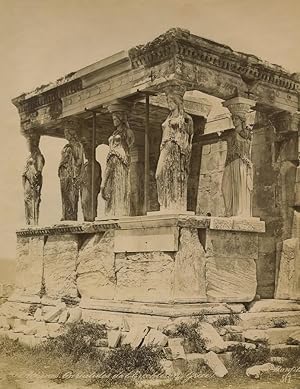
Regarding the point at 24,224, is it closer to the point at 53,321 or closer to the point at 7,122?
the point at 7,122

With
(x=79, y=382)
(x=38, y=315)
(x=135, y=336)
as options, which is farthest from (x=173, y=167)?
(x=38, y=315)

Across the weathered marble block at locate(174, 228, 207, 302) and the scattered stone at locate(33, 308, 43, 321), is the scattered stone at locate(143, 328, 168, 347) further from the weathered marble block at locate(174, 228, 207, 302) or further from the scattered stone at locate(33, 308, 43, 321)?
the scattered stone at locate(33, 308, 43, 321)

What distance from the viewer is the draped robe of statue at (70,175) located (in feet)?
35.6

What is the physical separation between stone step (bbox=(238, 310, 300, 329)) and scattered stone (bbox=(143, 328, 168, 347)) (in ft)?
4.75

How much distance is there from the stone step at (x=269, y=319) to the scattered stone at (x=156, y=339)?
1448 mm

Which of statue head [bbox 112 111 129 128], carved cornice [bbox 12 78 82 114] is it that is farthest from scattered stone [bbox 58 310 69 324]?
carved cornice [bbox 12 78 82 114]

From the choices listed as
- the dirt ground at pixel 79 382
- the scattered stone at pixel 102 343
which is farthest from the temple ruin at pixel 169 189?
the dirt ground at pixel 79 382

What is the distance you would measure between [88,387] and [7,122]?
598cm

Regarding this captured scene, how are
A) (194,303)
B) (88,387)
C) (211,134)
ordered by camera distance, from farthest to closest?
(211,134)
(194,303)
(88,387)

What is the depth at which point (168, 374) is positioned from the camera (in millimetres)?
6930

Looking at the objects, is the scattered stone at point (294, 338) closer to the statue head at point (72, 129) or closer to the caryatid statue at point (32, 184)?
the statue head at point (72, 129)

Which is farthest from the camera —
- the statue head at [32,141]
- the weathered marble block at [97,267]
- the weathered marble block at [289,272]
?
the statue head at [32,141]

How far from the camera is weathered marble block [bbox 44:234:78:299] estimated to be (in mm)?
10070

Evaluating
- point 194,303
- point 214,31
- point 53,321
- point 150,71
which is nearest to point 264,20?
point 214,31
